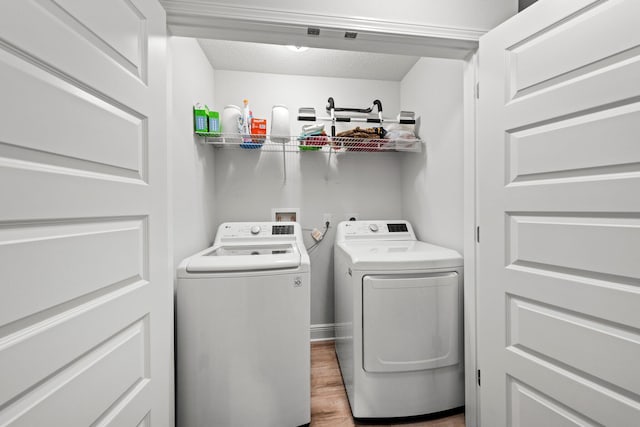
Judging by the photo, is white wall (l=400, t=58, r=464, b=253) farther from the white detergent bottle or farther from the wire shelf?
the white detergent bottle

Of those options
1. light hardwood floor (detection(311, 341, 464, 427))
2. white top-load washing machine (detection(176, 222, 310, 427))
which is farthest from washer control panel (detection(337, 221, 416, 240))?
light hardwood floor (detection(311, 341, 464, 427))

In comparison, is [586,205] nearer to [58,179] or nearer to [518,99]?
[518,99]

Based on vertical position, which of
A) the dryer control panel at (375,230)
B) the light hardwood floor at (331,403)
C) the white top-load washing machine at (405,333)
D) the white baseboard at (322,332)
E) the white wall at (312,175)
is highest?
the white wall at (312,175)

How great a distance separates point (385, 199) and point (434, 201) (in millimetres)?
550

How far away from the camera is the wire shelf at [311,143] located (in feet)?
5.83

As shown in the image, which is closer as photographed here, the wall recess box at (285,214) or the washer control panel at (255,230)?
the washer control panel at (255,230)

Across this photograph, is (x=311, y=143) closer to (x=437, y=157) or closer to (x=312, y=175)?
(x=312, y=175)

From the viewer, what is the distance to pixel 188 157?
1.49 metres

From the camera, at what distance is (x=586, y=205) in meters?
A: 0.78

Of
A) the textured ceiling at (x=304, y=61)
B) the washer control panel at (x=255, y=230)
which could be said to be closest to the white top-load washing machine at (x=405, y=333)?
the washer control panel at (x=255, y=230)

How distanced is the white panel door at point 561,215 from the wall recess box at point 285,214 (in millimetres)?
1431

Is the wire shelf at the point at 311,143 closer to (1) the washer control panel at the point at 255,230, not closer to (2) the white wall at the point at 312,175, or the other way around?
(2) the white wall at the point at 312,175

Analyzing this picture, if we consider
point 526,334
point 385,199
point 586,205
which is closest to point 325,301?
point 385,199

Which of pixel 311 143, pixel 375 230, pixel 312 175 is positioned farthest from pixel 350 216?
pixel 311 143
